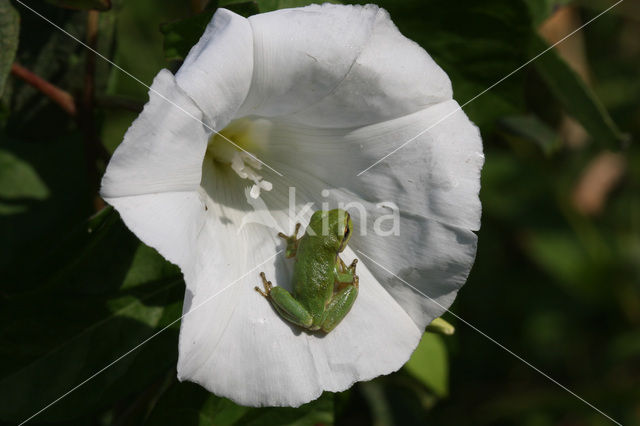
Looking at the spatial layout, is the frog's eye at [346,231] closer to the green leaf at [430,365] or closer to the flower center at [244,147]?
the flower center at [244,147]

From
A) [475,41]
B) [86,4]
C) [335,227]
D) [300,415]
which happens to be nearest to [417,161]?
[335,227]

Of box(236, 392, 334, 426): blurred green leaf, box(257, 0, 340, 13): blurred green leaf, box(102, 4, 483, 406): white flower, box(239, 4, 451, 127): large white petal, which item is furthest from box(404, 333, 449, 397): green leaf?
box(257, 0, 340, 13): blurred green leaf

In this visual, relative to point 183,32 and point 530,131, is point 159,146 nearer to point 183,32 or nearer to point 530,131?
point 183,32

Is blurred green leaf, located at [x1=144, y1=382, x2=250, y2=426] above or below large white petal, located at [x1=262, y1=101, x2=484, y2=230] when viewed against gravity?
below

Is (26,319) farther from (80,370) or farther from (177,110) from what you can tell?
(177,110)

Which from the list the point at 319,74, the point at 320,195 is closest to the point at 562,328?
the point at 320,195

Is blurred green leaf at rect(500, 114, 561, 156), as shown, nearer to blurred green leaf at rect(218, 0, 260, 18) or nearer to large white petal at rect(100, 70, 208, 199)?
blurred green leaf at rect(218, 0, 260, 18)

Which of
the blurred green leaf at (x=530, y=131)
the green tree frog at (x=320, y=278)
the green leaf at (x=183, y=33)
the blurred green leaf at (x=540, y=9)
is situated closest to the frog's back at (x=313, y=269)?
the green tree frog at (x=320, y=278)
